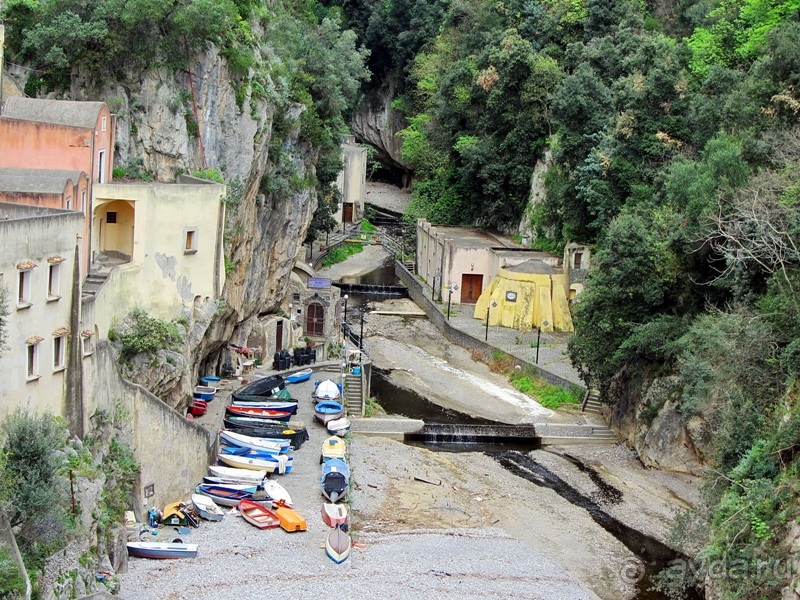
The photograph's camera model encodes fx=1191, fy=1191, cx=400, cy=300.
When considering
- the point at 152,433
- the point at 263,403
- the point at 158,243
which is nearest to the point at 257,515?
the point at 152,433

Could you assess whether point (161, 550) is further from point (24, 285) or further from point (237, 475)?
point (24, 285)

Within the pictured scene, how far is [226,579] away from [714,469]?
580 inches

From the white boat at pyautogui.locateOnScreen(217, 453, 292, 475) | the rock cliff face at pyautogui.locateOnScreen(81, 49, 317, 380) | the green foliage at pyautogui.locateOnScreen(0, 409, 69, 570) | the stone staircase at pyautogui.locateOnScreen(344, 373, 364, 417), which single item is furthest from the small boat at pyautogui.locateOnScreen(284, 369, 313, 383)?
the green foliage at pyautogui.locateOnScreen(0, 409, 69, 570)

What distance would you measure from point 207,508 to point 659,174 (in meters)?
31.4

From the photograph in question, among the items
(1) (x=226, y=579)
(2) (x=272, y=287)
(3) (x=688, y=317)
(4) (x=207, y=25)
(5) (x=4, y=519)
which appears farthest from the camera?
(2) (x=272, y=287)

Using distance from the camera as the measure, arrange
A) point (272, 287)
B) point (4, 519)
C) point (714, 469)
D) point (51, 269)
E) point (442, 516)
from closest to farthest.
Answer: point (4, 519), point (51, 269), point (714, 469), point (442, 516), point (272, 287)

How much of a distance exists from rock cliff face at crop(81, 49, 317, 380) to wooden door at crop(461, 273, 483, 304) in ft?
75.0

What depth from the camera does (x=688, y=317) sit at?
1918 inches

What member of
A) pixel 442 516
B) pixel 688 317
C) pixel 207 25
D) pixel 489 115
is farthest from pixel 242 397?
pixel 489 115

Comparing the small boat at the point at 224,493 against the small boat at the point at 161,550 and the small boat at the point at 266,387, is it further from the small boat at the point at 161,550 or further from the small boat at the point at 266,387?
the small boat at the point at 266,387

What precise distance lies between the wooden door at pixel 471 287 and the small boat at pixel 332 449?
30.9 meters

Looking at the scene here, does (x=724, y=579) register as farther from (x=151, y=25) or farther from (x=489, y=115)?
(x=489, y=115)

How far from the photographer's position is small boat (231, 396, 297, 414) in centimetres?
4638

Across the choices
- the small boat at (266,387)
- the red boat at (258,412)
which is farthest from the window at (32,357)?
the small boat at (266,387)
